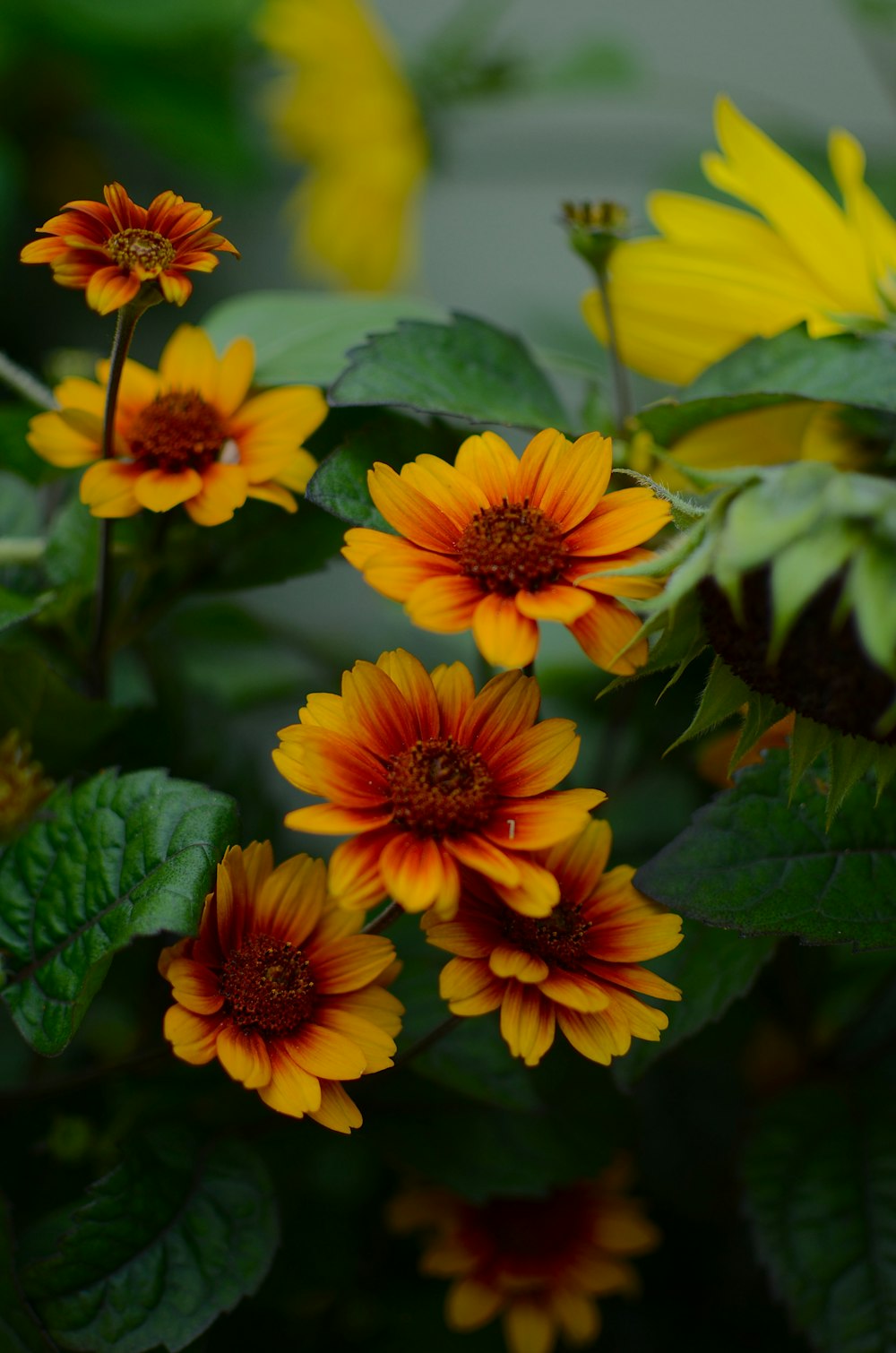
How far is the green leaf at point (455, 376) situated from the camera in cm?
36

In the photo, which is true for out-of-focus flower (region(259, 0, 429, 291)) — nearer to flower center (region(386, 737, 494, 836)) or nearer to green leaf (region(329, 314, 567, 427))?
green leaf (region(329, 314, 567, 427))

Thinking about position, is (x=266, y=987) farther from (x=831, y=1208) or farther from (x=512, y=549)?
(x=831, y=1208)

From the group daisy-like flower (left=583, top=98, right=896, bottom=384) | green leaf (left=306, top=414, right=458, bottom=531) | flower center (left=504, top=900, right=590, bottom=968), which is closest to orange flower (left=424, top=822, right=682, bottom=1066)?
flower center (left=504, top=900, right=590, bottom=968)

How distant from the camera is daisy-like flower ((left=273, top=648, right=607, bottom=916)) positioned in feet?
0.87

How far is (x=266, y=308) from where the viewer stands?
0.49 meters

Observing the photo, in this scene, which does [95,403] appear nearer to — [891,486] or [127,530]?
[127,530]

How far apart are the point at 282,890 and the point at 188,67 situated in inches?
35.2

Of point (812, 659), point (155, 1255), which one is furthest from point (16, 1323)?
point (812, 659)

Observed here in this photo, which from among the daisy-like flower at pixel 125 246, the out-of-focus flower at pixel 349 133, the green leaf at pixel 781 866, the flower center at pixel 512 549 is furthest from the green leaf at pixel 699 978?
the out-of-focus flower at pixel 349 133

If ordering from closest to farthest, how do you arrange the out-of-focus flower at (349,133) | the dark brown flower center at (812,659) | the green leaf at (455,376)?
the dark brown flower center at (812,659)
the green leaf at (455,376)
the out-of-focus flower at (349,133)

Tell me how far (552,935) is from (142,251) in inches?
7.6

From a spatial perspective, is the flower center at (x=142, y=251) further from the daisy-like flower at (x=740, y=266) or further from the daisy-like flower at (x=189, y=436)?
the daisy-like flower at (x=740, y=266)

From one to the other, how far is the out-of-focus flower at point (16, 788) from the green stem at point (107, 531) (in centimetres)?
4

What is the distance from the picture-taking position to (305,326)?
46 centimetres
